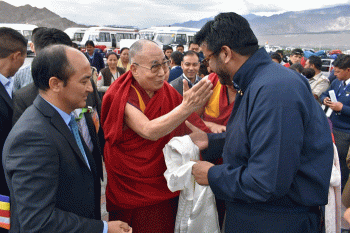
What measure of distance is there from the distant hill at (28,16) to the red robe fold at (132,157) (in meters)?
117

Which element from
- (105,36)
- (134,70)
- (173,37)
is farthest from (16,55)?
(105,36)

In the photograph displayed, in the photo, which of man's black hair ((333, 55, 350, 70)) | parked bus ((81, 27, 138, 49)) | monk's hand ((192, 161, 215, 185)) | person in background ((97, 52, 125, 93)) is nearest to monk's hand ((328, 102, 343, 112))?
man's black hair ((333, 55, 350, 70))

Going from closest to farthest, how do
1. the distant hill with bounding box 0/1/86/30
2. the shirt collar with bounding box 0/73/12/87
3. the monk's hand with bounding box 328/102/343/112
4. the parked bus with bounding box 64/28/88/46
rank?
the shirt collar with bounding box 0/73/12/87 → the monk's hand with bounding box 328/102/343/112 → the parked bus with bounding box 64/28/88/46 → the distant hill with bounding box 0/1/86/30

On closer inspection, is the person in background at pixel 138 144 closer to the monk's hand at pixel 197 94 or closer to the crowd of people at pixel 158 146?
the crowd of people at pixel 158 146

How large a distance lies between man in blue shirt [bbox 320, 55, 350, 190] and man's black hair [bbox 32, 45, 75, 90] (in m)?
3.33

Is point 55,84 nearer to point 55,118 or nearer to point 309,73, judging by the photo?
point 55,118

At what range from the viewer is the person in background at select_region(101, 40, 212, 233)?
1.83m

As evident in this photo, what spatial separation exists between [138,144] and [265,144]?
99 cm

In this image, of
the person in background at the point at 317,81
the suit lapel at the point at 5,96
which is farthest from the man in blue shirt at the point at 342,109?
the suit lapel at the point at 5,96

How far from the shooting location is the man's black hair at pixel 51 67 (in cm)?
130

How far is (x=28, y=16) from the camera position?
120000 mm

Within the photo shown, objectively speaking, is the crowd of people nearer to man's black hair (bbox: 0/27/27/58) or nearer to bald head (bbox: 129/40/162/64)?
bald head (bbox: 129/40/162/64)

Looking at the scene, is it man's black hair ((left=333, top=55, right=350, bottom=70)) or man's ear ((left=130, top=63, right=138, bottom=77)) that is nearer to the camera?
man's ear ((left=130, top=63, right=138, bottom=77))

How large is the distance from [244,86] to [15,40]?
2.09 metres
